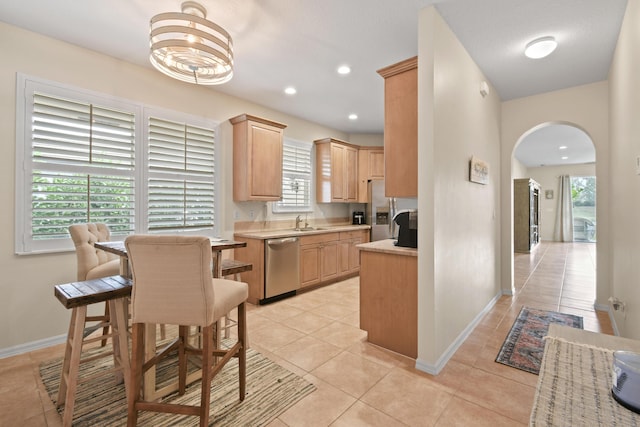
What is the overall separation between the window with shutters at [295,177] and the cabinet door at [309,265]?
874 millimetres

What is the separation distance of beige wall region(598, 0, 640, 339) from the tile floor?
0.83 meters

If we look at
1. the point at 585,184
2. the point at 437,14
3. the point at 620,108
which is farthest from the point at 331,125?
the point at 585,184

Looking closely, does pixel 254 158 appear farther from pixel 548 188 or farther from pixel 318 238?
pixel 548 188

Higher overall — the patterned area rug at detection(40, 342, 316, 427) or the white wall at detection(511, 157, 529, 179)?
the white wall at detection(511, 157, 529, 179)

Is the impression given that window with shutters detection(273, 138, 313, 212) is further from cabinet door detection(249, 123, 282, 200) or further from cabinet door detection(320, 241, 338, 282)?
cabinet door detection(320, 241, 338, 282)

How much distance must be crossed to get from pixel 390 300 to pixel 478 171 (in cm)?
167

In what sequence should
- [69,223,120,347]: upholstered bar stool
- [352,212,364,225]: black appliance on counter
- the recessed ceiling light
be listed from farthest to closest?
[352,212,364,225]: black appliance on counter < the recessed ceiling light < [69,223,120,347]: upholstered bar stool

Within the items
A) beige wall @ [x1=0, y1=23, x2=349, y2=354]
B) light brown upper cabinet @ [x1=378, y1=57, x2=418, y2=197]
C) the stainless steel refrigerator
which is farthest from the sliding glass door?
beige wall @ [x1=0, y1=23, x2=349, y2=354]

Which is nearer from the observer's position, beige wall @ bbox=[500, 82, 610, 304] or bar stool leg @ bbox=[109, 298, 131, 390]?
bar stool leg @ bbox=[109, 298, 131, 390]

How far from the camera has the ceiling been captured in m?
2.19

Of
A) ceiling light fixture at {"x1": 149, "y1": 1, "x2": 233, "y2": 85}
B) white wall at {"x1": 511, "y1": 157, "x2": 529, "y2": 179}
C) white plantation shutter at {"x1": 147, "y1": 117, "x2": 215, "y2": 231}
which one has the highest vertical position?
white wall at {"x1": 511, "y1": 157, "x2": 529, "y2": 179}

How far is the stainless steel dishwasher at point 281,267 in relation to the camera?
12.3 feet

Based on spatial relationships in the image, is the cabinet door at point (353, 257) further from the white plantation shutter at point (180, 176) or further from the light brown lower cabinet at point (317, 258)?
the white plantation shutter at point (180, 176)

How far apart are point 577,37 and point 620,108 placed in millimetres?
736
